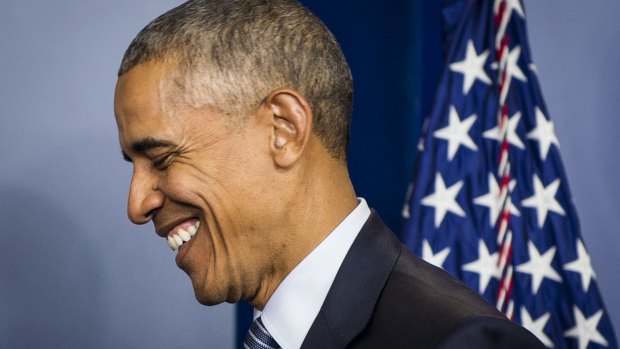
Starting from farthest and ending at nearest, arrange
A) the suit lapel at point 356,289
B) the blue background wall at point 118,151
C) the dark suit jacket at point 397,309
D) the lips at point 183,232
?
the blue background wall at point 118,151, the lips at point 183,232, the suit lapel at point 356,289, the dark suit jacket at point 397,309

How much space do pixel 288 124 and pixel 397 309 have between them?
0.87 ft

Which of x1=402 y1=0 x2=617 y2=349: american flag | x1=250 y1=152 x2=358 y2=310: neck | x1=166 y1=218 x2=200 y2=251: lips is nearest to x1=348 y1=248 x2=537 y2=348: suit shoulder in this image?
x1=250 y1=152 x2=358 y2=310: neck

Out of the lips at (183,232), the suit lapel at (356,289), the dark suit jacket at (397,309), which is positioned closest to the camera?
the dark suit jacket at (397,309)

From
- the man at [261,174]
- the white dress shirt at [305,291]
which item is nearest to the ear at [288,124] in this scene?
the man at [261,174]

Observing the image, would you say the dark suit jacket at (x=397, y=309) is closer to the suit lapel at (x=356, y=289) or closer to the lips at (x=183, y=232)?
the suit lapel at (x=356, y=289)

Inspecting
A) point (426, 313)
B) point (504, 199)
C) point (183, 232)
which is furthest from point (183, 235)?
point (504, 199)

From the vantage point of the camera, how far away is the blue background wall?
2102mm

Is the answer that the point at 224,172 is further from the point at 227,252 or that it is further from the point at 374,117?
the point at 374,117

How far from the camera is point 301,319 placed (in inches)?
43.0

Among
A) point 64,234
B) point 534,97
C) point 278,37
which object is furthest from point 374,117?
point 278,37

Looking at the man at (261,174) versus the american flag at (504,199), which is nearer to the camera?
the man at (261,174)

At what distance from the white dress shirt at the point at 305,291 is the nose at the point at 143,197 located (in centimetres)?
20

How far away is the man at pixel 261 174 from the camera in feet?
3.51

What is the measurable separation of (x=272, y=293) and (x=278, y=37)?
1.10 ft
